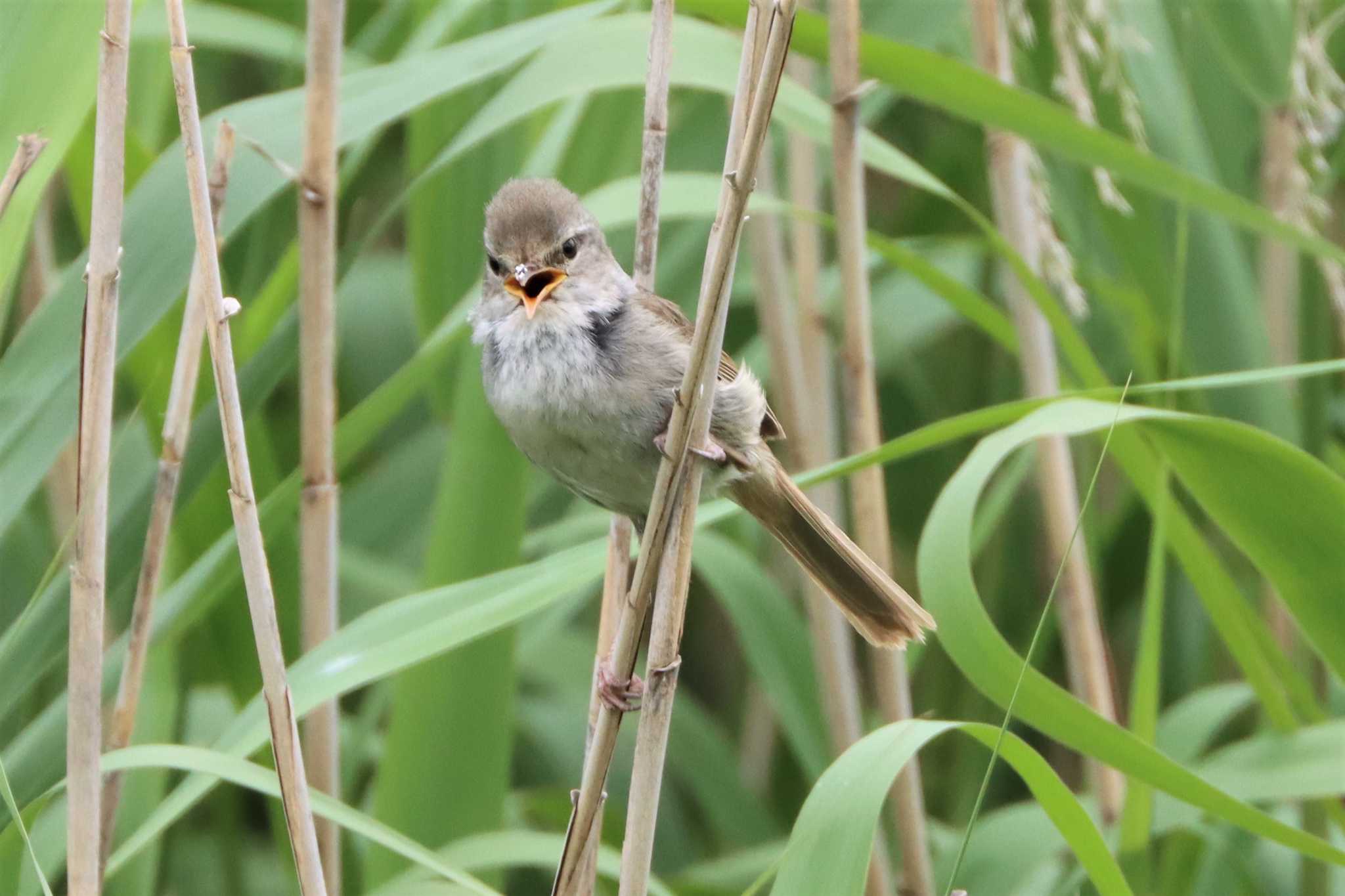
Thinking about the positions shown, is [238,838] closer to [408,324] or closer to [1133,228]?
[408,324]

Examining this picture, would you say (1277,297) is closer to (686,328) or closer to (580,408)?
(686,328)

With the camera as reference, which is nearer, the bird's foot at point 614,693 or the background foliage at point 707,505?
A: the bird's foot at point 614,693

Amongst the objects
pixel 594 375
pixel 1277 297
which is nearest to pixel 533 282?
pixel 594 375

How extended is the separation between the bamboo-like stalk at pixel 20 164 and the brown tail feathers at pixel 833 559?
3.12ft

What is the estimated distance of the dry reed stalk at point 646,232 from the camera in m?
1.59

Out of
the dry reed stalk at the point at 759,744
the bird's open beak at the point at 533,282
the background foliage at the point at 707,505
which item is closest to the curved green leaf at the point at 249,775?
the background foliage at the point at 707,505

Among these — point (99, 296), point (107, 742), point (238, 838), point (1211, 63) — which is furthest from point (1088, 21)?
point (238, 838)

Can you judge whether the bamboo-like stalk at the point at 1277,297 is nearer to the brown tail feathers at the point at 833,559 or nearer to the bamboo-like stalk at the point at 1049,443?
the bamboo-like stalk at the point at 1049,443

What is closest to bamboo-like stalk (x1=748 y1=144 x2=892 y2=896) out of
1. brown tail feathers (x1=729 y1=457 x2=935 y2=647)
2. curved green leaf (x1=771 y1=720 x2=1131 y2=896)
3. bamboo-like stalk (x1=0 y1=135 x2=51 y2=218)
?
brown tail feathers (x1=729 y1=457 x2=935 y2=647)

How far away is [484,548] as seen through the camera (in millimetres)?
2014

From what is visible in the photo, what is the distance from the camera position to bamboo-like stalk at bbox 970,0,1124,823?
2250 millimetres

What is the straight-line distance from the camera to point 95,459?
4.85 ft

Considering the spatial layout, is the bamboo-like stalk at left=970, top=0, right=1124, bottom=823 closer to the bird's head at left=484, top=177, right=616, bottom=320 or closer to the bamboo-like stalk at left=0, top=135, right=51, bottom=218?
the bird's head at left=484, top=177, right=616, bottom=320

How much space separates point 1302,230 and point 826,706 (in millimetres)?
1039
